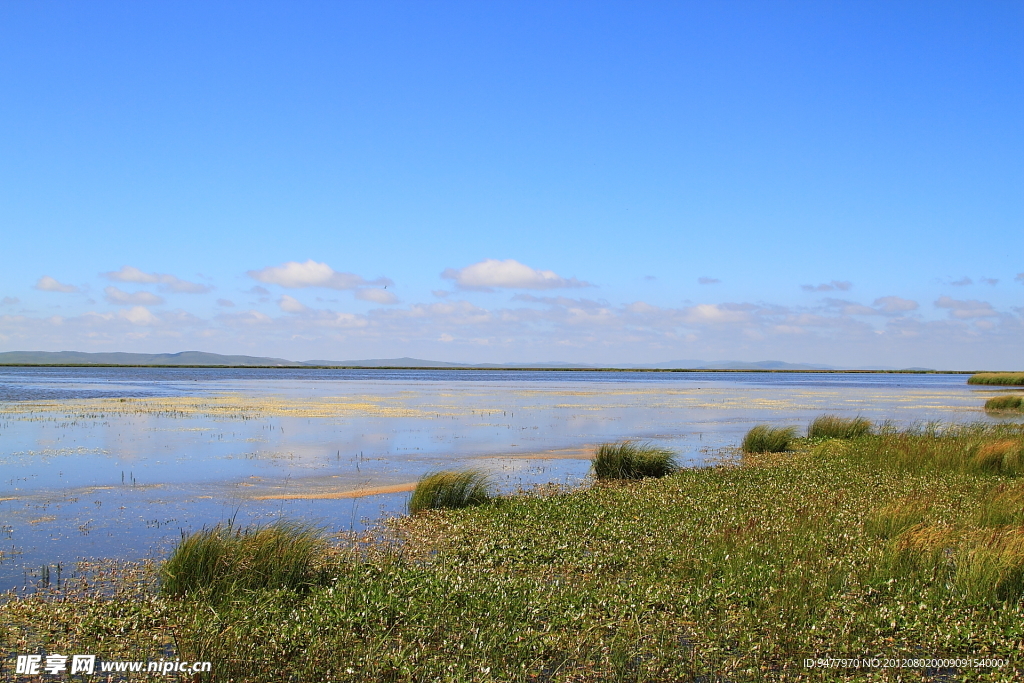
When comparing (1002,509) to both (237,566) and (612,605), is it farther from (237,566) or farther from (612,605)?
(237,566)

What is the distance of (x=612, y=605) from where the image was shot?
8.95 metres

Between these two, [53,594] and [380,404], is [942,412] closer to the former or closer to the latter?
[380,404]

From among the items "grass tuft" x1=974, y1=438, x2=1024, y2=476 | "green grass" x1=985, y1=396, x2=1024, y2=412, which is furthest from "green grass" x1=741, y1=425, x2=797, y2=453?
"green grass" x1=985, y1=396, x2=1024, y2=412

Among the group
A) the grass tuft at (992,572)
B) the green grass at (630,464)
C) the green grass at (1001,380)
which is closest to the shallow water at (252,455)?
the green grass at (630,464)

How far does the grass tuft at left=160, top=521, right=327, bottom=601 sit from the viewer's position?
9.20 m

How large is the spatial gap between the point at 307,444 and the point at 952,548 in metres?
21.6

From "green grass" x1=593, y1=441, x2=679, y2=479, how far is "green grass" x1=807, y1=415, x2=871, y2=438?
10682mm

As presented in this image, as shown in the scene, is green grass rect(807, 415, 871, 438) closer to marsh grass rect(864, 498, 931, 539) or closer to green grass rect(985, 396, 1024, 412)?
marsh grass rect(864, 498, 931, 539)

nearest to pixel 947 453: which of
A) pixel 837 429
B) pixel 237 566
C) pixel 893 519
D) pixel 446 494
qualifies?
pixel 837 429

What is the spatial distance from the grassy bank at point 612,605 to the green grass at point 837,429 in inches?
588

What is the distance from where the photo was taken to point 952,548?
1131 centimetres

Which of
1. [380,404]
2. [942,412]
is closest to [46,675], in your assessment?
[380,404]

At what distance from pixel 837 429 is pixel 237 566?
25.3 metres

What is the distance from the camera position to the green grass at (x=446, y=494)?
15961 millimetres
